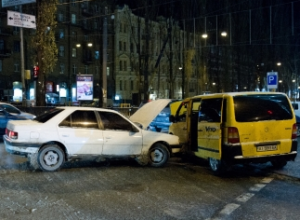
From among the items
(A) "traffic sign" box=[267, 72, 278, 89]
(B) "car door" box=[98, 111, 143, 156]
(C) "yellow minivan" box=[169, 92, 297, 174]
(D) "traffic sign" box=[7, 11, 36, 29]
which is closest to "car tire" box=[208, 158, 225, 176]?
(C) "yellow minivan" box=[169, 92, 297, 174]

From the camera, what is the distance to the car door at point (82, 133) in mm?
9445

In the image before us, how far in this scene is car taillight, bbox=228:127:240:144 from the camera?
8539 millimetres

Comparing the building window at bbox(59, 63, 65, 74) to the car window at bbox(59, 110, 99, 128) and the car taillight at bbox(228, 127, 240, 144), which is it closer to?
the car window at bbox(59, 110, 99, 128)

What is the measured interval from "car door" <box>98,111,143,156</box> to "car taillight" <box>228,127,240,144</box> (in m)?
2.55

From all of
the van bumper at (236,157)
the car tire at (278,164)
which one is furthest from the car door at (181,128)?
the car tire at (278,164)

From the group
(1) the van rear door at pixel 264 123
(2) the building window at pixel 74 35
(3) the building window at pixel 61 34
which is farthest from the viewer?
(2) the building window at pixel 74 35

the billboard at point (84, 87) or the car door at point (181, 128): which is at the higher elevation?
the billboard at point (84, 87)

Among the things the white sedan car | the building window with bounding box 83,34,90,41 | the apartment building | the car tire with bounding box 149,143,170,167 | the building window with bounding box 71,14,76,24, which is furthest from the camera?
the building window with bounding box 83,34,90,41

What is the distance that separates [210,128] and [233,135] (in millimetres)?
741

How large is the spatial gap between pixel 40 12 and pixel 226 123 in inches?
770

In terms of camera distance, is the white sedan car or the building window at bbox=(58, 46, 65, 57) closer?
the white sedan car

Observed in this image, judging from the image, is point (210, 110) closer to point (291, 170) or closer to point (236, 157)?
point (236, 157)

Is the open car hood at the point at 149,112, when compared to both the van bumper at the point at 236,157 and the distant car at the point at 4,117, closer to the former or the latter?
the van bumper at the point at 236,157

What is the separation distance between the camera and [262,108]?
884 cm
